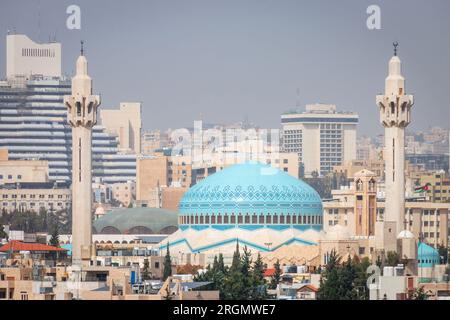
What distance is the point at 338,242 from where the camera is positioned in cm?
7162

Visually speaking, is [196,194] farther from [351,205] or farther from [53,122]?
[53,122]

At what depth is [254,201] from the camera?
79.9 m

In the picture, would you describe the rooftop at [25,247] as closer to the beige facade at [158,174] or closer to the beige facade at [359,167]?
the beige facade at [359,167]

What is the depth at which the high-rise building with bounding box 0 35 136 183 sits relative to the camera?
150 metres

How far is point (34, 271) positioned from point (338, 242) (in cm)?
2180

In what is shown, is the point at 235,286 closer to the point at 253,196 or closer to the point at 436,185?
the point at 253,196

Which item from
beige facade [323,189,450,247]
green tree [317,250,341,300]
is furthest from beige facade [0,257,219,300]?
beige facade [323,189,450,247]

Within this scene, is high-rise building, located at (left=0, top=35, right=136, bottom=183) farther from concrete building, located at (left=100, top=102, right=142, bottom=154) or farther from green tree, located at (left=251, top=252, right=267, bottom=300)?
green tree, located at (left=251, top=252, right=267, bottom=300)

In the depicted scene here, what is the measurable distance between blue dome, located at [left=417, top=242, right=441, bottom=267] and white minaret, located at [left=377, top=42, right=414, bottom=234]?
6.69ft

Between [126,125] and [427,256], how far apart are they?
96.3 m

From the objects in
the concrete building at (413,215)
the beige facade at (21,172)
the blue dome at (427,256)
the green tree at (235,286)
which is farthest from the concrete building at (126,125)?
the green tree at (235,286)

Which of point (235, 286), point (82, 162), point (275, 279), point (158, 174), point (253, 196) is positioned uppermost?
point (82, 162)

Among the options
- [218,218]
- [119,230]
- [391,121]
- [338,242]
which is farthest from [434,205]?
[391,121]

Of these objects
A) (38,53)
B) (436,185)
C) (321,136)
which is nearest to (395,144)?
(436,185)
